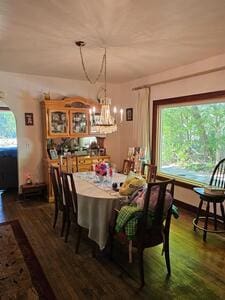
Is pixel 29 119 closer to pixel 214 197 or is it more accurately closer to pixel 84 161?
pixel 84 161

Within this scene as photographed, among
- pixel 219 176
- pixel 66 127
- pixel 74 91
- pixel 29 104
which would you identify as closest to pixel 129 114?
pixel 74 91

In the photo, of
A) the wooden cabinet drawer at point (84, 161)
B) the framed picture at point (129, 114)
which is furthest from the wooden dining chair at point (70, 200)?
the framed picture at point (129, 114)

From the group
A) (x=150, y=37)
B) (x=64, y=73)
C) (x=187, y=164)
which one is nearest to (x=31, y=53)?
(x=64, y=73)

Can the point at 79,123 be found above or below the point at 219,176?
above

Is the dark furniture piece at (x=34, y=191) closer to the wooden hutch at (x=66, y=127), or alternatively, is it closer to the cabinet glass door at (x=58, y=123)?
the wooden hutch at (x=66, y=127)

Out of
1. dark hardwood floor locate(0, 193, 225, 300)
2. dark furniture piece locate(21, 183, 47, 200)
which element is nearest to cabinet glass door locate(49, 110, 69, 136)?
dark furniture piece locate(21, 183, 47, 200)

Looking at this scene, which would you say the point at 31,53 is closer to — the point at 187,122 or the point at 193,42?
the point at 193,42

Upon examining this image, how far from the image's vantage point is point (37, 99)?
484cm

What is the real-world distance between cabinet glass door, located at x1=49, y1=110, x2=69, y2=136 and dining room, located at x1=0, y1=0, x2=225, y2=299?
0.02 meters

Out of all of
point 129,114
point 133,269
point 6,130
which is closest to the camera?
point 133,269

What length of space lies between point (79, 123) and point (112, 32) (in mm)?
2704

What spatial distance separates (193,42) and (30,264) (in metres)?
3.33

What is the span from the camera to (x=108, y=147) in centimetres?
589

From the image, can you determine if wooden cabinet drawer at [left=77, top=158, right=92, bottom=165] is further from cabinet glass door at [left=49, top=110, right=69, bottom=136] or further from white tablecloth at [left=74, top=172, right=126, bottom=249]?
white tablecloth at [left=74, top=172, right=126, bottom=249]
